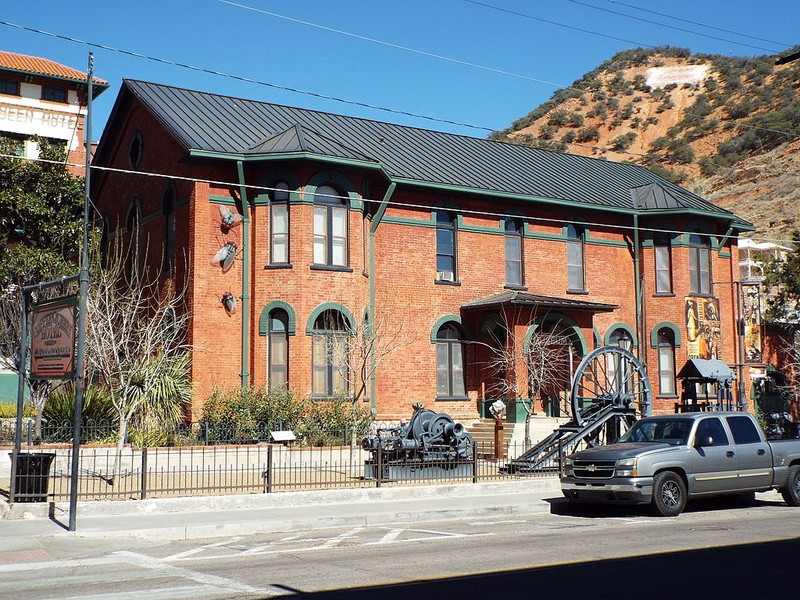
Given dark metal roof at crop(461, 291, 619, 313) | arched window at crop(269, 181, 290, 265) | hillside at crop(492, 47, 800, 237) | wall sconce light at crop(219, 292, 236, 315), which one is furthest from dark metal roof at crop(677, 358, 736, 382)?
hillside at crop(492, 47, 800, 237)

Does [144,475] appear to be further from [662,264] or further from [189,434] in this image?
[662,264]

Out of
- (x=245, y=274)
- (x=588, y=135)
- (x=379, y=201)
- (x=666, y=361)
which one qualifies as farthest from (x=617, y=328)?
(x=588, y=135)

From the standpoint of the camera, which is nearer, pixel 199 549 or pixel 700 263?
pixel 199 549

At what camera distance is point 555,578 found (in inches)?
381

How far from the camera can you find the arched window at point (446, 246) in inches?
1141

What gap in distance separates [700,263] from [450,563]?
962 inches

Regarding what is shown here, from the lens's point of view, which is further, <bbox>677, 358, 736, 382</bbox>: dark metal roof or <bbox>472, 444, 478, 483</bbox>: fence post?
<bbox>677, 358, 736, 382</bbox>: dark metal roof

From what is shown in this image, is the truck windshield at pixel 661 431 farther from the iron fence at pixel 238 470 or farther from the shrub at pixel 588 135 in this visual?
the shrub at pixel 588 135

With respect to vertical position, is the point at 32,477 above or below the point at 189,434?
below

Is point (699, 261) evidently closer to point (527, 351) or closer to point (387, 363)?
point (527, 351)

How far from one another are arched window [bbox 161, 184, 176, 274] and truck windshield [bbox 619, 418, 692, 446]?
15.1m

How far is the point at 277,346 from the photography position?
83.1 feet

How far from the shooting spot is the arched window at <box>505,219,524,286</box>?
30469mm

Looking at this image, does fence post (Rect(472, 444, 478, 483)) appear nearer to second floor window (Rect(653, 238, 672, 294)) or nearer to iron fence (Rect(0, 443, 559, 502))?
iron fence (Rect(0, 443, 559, 502))
